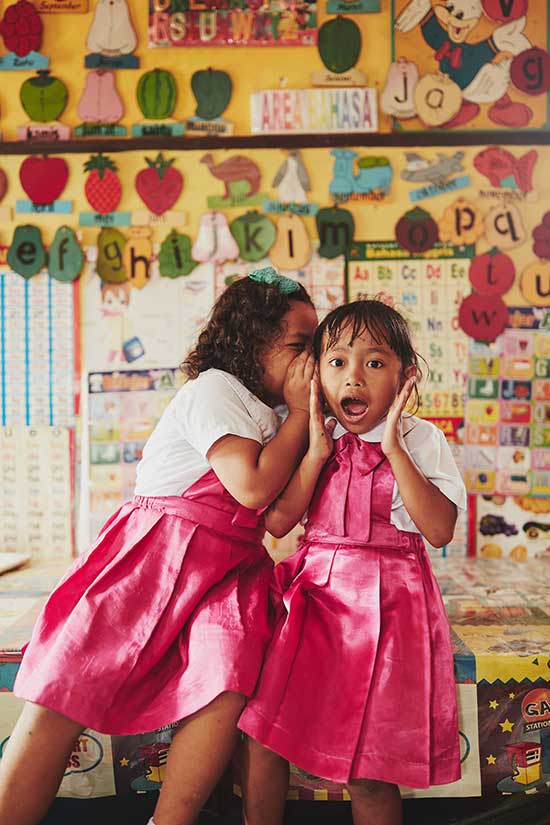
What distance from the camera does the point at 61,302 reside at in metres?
1.92

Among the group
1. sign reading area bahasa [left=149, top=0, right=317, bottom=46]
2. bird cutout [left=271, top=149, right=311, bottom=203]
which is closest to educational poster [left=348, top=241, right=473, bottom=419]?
bird cutout [left=271, top=149, right=311, bottom=203]

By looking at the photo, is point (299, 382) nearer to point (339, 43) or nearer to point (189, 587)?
point (189, 587)

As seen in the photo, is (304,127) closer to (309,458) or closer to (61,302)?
(61,302)

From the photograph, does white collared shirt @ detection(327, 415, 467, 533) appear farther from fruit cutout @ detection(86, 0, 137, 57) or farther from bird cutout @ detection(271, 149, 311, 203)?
fruit cutout @ detection(86, 0, 137, 57)

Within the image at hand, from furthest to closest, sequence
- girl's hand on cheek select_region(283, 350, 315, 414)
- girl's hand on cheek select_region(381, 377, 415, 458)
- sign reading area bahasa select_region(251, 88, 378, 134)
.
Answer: sign reading area bahasa select_region(251, 88, 378, 134), girl's hand on cheek select_region(283, 350, 315, 414), girl's hand on cheek select_region(381, 377, 415, 458)

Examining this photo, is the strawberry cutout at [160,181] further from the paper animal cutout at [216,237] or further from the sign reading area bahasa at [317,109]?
the sign reading area bahasa at [317,109]

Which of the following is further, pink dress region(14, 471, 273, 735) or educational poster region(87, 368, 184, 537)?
educational poster region(87, 368, 184, 537)

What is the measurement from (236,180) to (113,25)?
0.48m

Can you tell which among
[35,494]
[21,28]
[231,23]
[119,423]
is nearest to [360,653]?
[119,423]

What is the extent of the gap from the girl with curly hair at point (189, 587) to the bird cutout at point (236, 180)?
0.46m

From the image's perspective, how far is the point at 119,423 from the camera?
1.93m

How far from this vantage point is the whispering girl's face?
131 centimetres

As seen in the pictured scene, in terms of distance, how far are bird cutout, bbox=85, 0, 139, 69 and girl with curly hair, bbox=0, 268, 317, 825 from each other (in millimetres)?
794

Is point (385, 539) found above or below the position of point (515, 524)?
above
